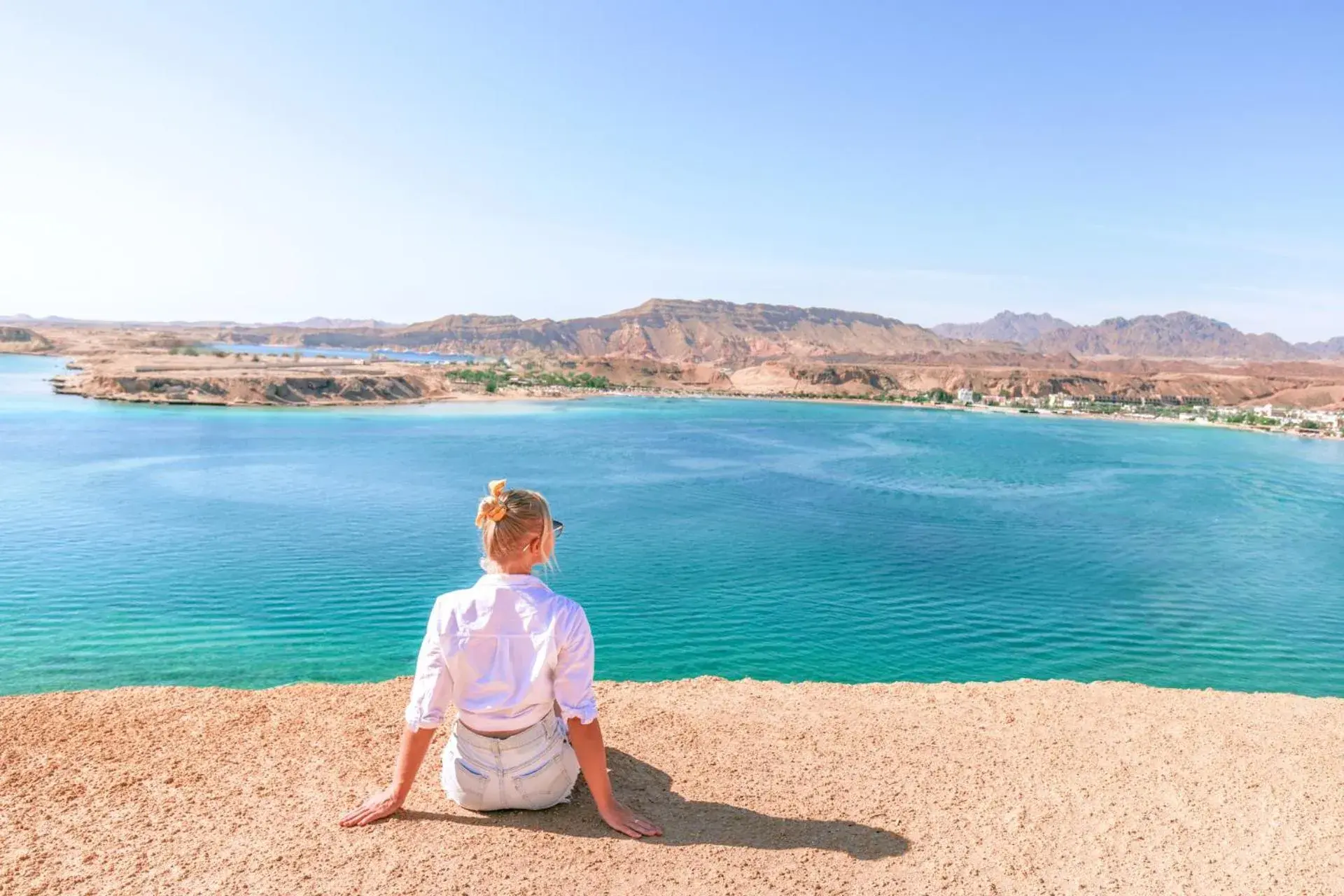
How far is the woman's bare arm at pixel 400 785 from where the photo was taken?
18.7 ft

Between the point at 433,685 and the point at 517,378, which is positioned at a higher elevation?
the point at 517,378

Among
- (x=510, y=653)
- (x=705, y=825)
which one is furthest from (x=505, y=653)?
(x=705, y=825)

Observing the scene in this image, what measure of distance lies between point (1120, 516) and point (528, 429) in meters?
54.4

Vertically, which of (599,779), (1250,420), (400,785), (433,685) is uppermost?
(1250,420)

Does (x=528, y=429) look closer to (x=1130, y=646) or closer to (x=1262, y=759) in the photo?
A: (x=1130, y=646)

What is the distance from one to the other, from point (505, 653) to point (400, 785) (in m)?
1.45

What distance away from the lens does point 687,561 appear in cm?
2792

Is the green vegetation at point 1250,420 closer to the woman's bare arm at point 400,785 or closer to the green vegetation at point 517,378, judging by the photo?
the green vegetation at point 517,378

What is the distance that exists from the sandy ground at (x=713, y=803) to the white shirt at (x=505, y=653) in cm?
114

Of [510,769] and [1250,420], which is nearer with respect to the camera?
[510,769]

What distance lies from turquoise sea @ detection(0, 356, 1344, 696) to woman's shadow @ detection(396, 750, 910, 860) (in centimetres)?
1020

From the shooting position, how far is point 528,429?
80125 millimetres

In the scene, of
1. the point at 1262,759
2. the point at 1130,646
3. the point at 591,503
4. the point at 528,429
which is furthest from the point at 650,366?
the point at 1262,759

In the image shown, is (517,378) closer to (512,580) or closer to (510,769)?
(510,769)
